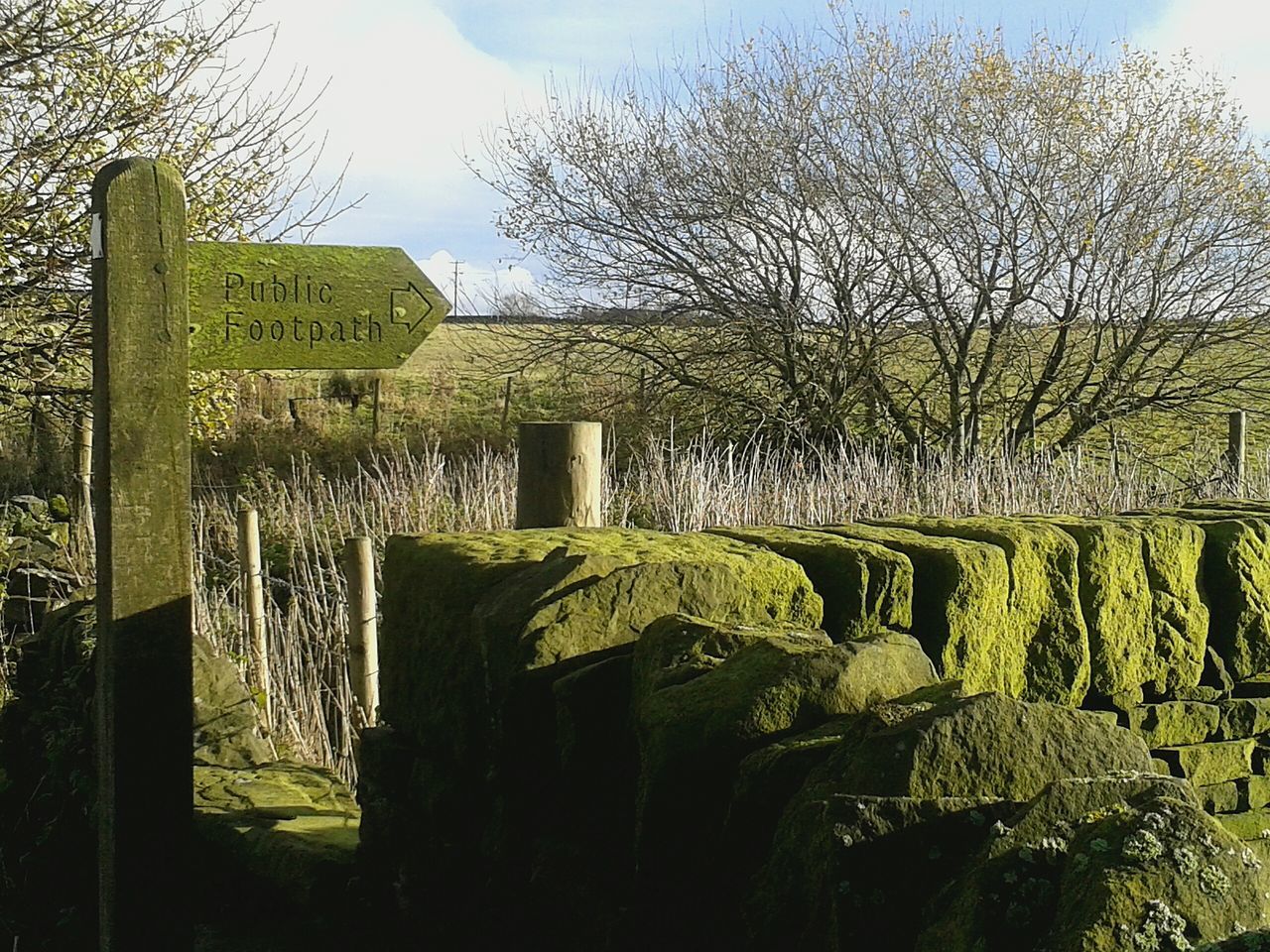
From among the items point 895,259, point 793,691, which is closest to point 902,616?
point 793,691

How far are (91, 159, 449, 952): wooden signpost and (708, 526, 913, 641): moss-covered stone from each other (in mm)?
1237

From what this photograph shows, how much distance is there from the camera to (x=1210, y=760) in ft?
10.5

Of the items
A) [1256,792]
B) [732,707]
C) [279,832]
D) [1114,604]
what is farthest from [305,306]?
[1256,792]

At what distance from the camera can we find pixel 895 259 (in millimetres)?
14031

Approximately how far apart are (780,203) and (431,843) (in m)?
12.7

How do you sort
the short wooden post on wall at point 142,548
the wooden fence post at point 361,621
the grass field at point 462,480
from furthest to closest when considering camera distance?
the grass field at point 462,480 < the wooden fence post at point 361,621 < the short wooden post on wall at point 142,548

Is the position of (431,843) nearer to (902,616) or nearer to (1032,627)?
(902,616)

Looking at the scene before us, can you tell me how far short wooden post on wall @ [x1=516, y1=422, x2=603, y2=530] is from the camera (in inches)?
137

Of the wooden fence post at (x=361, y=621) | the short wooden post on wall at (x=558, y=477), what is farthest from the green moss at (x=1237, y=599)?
the wooden fence post at (x=361, y=621)

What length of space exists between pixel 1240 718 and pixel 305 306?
2.56 m

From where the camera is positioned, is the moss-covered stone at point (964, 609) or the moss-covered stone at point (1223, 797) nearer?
the moss-covered stone at point (964, 609)

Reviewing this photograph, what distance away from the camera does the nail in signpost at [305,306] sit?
2992 millimetres

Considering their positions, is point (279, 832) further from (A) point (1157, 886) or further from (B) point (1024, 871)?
(A) point (1157, 886)

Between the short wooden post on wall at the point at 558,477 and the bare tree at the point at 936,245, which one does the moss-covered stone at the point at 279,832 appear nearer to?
the short wooden post on wall at the point at 558,477
